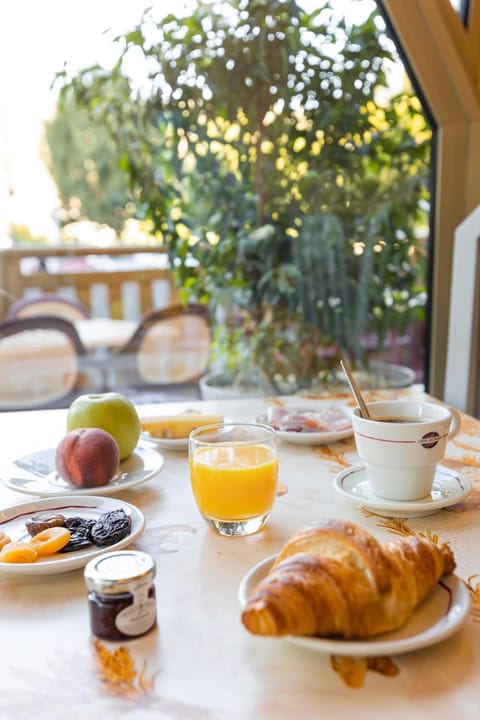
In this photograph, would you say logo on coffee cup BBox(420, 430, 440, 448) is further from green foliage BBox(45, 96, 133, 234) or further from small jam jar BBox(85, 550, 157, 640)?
green foliage BBox(45, 96, 133, 234)

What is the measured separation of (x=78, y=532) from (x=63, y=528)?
0.7 inches

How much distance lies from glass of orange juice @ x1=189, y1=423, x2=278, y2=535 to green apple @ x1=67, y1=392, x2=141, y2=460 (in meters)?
0.25

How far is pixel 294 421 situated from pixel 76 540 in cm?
56

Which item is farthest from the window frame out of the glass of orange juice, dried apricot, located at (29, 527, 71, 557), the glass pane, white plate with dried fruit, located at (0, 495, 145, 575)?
dried apricot, located at (29, 527, 71, 557)

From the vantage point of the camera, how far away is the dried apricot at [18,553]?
0.79 metres

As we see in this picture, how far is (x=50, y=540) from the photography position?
2.70ft

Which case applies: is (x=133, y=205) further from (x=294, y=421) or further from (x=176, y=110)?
(x=294, y=421)

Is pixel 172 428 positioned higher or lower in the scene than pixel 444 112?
lower

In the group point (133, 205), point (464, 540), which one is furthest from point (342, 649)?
point (133, 205)

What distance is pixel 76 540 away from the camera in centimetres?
84

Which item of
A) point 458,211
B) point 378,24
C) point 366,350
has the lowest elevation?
point 366,350

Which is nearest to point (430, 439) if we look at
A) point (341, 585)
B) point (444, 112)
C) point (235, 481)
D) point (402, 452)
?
point (402, 452)

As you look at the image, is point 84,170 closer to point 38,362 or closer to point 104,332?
point 104,332

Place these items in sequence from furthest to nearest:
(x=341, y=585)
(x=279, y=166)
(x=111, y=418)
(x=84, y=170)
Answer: (x=84, y=170), (x=279, y=166), (x=111, y=418), (x=341, y=585)
